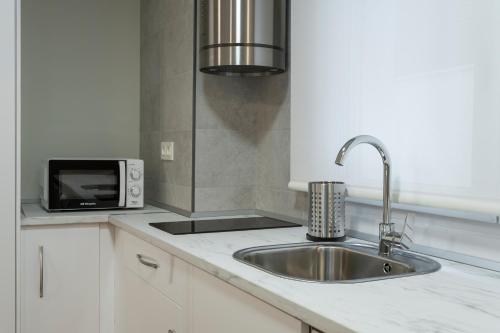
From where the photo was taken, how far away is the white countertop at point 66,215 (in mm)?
2145

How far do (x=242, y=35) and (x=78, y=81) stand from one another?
1199mm

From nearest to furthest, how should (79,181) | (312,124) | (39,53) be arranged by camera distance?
(312,124), (79,181), (39,53)

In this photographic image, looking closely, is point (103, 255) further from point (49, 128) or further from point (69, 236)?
point (49, 128)

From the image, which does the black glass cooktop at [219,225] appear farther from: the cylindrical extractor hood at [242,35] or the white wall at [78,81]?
the white wall at [78,81]

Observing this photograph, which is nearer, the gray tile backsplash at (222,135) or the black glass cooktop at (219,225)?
the black glass cooktop at (219,225)

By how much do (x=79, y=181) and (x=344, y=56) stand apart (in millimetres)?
1324

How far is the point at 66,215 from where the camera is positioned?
223cm

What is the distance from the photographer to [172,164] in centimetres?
250

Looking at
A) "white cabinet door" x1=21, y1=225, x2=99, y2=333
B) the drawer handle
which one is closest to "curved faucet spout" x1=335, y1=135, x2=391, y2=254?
the drawer handle

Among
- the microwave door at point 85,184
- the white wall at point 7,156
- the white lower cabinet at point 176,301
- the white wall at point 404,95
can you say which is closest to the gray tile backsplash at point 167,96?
the microwave door at point 85,184

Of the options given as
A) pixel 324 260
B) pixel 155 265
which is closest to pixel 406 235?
pixel 324 260

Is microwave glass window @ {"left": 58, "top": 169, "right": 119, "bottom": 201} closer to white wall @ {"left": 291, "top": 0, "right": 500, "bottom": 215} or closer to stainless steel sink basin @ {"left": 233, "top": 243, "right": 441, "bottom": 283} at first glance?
white wall @ {"left": 291, "top": 0, "right": 500, "bottom": 215}

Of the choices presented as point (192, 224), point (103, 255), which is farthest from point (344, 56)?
point (103, 255)

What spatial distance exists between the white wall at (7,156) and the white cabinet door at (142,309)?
430mm
